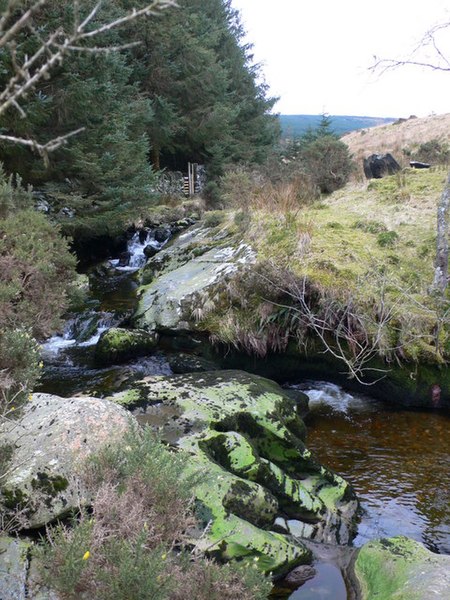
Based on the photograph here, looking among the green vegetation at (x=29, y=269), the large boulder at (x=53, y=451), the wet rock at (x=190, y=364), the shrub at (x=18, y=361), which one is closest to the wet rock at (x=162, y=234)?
the green vegetation at (x=29, y=269)

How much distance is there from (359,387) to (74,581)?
5.48m

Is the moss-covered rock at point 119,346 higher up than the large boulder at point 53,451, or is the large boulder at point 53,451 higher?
the large boulder at point 53,451

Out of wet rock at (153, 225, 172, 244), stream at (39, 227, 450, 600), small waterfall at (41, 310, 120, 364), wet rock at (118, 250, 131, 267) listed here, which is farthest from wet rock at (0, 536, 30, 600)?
wet rock at (153, 225, 172, 244)

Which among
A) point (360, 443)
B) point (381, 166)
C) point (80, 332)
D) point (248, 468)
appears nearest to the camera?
point (248, 468)

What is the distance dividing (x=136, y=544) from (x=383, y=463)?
3.72 meters

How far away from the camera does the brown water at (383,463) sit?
4488 mm

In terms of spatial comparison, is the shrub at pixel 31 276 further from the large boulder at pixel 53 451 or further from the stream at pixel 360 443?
the large boulder at pixel 53 451

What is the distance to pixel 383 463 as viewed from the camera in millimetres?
5566

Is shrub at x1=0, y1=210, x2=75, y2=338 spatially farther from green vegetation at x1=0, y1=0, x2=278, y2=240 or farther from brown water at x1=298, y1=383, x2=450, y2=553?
brown water at x1=298, y1=383, x2=450, y2=553

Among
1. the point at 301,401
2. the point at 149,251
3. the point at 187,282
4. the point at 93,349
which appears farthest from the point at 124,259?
the point at 301,401

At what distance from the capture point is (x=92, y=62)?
12.3 m

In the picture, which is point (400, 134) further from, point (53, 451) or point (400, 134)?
point (53, 451)

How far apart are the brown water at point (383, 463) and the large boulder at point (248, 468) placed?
27cm

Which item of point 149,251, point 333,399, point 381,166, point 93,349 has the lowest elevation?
point 333,399
